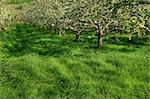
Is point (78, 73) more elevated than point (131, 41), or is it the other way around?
point (131, 41)

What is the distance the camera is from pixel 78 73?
32.2 m

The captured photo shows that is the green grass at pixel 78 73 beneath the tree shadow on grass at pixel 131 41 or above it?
beneath

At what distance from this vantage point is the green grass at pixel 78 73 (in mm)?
28484

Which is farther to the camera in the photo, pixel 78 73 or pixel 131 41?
pixel 131 41

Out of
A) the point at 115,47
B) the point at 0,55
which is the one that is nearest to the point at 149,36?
the point at 115,47

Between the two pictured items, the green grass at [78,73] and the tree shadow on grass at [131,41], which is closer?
the green grass at [78,73]

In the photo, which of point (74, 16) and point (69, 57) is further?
point (74, 16)

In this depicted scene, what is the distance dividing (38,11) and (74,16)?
19608mm

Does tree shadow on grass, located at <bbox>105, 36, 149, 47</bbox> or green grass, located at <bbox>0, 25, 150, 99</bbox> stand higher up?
tree shadow on grass, located at <bbox>105, 36, 149, 47</bbox>

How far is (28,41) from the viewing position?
52.8 metres

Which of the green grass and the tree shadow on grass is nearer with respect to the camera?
the green grass

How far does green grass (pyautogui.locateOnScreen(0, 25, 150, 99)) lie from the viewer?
28.5m

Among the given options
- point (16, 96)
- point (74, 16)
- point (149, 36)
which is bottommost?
point (16, 96)

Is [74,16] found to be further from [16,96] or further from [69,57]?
[16,96]
